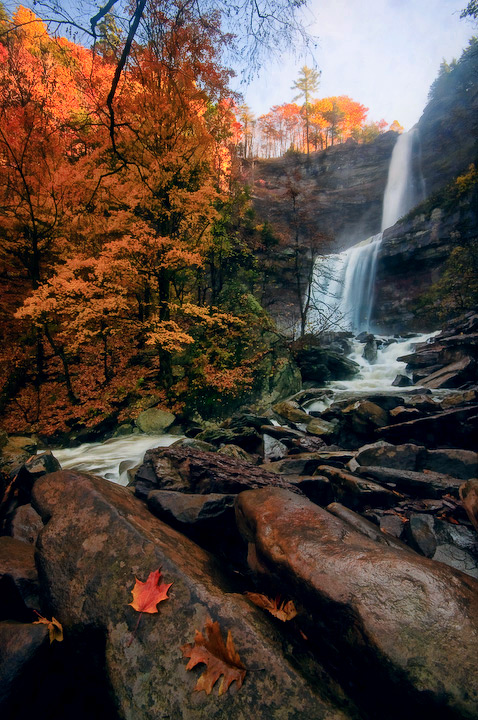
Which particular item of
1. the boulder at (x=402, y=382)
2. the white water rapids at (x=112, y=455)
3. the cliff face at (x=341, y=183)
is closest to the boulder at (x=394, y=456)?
the white water rapids at (x=112, y=455)

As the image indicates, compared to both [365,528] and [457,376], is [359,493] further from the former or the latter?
[457,376]

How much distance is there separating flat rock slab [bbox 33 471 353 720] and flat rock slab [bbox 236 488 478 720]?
28 cm

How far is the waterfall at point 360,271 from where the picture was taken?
2606 centimetres

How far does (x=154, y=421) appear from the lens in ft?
28.5

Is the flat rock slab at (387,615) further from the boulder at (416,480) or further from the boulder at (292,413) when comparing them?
the boulder at (292,413)

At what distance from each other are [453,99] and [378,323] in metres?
36.3

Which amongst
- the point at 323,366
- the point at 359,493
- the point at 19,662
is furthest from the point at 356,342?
the point at 19,662

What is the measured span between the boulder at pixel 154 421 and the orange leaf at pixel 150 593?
6793mm

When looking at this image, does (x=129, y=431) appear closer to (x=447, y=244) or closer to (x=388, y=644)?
(x=388, y=644)

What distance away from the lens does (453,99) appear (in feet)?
126

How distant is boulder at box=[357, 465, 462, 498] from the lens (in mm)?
4283

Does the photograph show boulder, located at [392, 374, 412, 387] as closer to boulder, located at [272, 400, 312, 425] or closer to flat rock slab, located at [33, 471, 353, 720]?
boulder, located at [272, 400, 312, 425]

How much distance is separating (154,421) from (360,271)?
26.6 metres

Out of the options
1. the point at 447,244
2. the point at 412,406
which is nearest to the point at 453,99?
the point at 447,244
